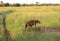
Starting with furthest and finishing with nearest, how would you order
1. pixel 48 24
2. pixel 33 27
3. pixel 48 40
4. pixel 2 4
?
pixel 2 4 < pixel 48 24 < pixel 33 27 < pixel 48 40

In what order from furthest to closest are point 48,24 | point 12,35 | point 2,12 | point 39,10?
point 39,10, point 2,12, point 48,24, point 12,35

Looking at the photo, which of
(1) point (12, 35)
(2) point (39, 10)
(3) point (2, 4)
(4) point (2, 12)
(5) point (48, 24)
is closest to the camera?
(1) point (12, 35)

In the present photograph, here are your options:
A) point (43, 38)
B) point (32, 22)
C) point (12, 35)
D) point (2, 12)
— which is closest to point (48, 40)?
point (43, 38)

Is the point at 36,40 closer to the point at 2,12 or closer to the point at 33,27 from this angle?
the point at 33,27

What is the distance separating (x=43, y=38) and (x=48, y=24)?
5.10ft

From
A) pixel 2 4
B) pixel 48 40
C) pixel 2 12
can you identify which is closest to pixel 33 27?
pixel 48 40

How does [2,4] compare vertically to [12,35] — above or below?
above

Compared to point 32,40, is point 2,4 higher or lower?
higher

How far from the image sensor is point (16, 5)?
22.7 feet

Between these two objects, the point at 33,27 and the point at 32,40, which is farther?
the point at 33,27

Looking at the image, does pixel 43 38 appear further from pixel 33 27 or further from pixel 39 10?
pixel 39 10

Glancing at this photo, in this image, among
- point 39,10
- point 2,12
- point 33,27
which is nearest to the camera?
point 33,27

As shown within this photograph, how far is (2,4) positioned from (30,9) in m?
1.64

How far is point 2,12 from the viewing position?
779 cm
